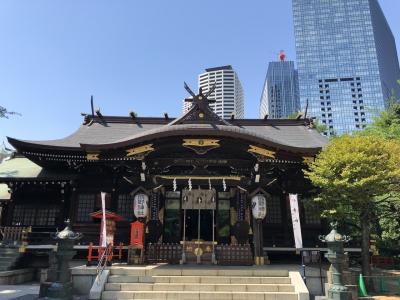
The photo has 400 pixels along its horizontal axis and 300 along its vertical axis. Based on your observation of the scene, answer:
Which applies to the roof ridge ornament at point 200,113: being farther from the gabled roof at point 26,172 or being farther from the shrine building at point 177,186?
the gabled roof at point 26,172

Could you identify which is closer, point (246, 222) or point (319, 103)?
point (246, 222)

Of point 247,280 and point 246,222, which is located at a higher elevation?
point 246,222

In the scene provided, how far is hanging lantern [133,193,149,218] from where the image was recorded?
14.6 m

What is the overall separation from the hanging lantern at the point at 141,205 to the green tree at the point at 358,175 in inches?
289

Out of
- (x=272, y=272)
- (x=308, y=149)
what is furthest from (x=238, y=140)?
(x=272, y=272)

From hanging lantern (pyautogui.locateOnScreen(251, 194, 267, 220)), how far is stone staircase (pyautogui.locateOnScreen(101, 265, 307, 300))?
268 centimetres

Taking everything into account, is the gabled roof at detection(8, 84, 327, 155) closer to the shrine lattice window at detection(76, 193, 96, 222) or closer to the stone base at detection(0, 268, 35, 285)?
the shrine lattice window at detection(76, 193, 96, 222)

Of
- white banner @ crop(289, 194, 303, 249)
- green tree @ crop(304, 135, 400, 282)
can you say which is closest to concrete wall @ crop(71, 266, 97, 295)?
white banner @ crop(289, 194, 303, 249)

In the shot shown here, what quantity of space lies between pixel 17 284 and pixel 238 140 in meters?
11.9

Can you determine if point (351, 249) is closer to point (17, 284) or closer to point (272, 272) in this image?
point (272, 272)

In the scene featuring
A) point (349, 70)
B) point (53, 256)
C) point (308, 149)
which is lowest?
point (53, 256)

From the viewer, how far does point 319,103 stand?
143625 mm

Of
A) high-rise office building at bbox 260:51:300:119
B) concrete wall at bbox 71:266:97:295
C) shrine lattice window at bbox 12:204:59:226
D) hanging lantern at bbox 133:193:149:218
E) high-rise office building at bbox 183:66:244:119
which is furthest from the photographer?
high-rise office building at bbox 260:51:300:119

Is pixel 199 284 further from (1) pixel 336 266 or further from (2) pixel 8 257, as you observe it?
(2) pixel 8 257
